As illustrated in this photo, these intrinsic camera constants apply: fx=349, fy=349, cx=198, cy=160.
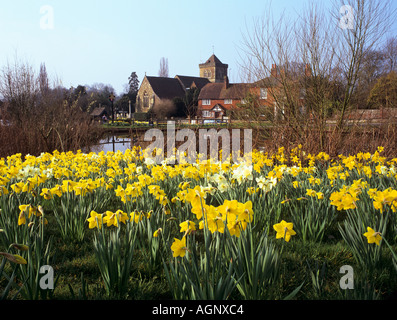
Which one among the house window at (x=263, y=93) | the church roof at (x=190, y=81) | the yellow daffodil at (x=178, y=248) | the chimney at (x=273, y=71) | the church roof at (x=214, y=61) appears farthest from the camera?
the church roof at (x=214, y=61)

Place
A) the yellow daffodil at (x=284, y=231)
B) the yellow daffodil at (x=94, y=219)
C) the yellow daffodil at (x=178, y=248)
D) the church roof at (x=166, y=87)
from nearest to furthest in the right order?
the yellow daffodil at (x=178, y=248) → the yellow daffodil at (x=284, y=231) → the yellow daffodil at (x=94, y=219) → the church roof at (x=166, y=87)

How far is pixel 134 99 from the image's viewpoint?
217 ft

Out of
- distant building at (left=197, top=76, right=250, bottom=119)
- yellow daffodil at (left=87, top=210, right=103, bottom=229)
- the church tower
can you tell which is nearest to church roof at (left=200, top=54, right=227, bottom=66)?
the church tower

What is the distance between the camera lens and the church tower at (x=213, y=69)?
76.2 metres

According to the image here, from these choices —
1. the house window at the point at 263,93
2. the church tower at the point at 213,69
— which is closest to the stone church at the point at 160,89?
the church tower at the point at 213,69

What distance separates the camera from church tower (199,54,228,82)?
3000 inches

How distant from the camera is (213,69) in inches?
3009

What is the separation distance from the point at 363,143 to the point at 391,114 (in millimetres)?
1898

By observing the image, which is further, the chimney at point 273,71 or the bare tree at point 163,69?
the bare tree at point 163,69

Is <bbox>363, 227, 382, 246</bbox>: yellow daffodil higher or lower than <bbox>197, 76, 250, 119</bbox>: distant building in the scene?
lower

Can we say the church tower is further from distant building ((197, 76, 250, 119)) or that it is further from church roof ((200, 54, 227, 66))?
distant building ((197, 76, 250, 119))

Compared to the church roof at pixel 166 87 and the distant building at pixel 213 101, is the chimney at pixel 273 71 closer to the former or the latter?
the distant building at pixel 213 101

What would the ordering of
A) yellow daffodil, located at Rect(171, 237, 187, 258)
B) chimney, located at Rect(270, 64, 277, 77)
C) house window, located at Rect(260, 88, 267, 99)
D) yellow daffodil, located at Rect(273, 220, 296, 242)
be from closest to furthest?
yellow daffodil, located at Rect(171, 237, 187, 258)
yellow daffodil, located at Rect(273, 220, 296, 242)
chimney, located at Rect(270, 64, 277, 77)
house window, located at Rect(260, 88, 267, 99)
